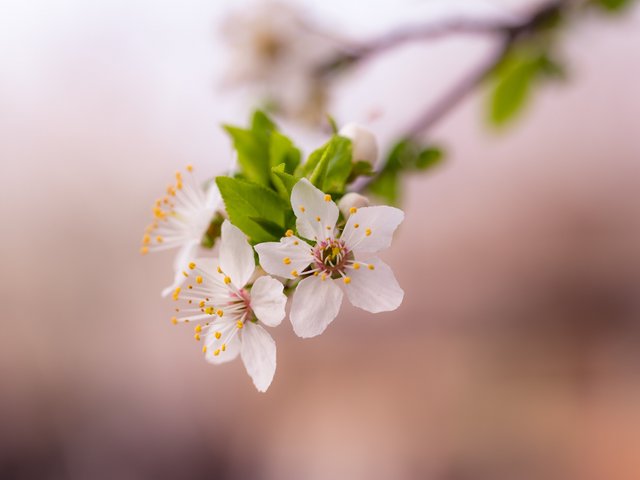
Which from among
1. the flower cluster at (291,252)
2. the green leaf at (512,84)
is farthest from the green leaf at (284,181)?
the green leaf at (512,84)

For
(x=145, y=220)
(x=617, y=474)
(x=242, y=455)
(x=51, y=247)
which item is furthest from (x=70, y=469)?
(x=617, y=474)

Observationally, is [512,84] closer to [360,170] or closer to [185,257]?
[360,170]

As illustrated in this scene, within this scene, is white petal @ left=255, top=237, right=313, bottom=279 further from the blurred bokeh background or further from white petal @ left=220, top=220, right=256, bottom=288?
the blurred bokeh background

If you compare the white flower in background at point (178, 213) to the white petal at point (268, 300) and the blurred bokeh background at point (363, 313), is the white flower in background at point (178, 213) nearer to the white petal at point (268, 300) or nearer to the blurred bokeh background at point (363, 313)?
the white petal at point (268, 300)

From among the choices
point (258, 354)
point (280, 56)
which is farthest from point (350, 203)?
point (280, 56)

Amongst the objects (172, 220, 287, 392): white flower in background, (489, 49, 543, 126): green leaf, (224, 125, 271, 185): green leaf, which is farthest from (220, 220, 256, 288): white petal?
(489, 49, 543, 126): green leaf
